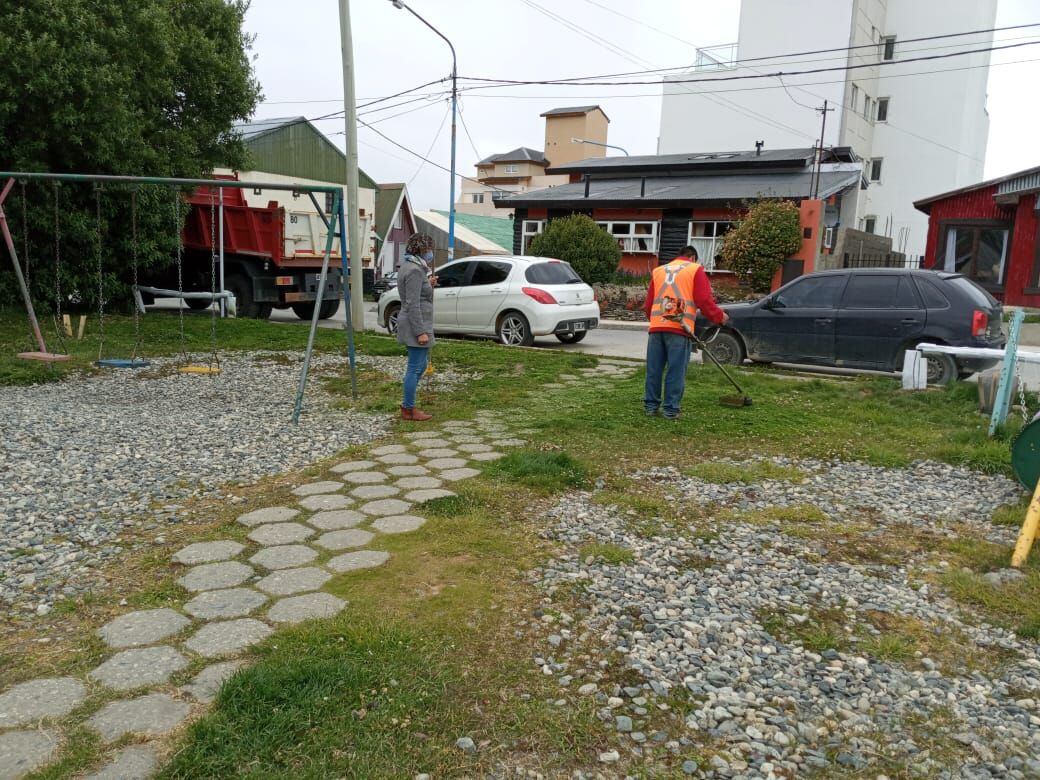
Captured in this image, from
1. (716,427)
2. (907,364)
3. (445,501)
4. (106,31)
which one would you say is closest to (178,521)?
(445,501)

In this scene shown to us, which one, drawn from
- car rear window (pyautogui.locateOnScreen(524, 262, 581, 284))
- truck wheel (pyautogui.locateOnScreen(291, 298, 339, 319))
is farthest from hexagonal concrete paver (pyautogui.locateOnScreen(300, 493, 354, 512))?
truck wheel (pyautogui.locateOnScreen(291, 298, 339, 319))

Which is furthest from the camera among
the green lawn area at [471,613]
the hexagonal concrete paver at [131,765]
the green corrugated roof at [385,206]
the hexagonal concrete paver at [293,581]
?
the green corrugated roof at [385,206]

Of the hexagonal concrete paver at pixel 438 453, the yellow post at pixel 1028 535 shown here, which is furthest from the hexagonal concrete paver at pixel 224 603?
the yellow post at pixel 1028 535

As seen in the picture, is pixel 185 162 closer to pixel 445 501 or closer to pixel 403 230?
pixel 445 501

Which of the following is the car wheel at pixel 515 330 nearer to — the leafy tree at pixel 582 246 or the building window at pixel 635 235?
the leafy tree at pixel 582 246

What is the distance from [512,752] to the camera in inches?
97.3

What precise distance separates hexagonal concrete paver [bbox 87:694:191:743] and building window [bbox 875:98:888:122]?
4903 centimetres

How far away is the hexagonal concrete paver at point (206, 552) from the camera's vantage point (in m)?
3.92

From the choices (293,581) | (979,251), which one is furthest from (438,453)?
(979,251)

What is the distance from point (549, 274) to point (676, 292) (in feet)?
20.8

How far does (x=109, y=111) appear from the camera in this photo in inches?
531

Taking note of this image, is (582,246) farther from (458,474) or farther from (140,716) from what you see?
(140,716)

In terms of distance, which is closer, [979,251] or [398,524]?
[398,524]

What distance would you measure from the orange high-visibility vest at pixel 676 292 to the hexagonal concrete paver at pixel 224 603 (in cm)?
489
